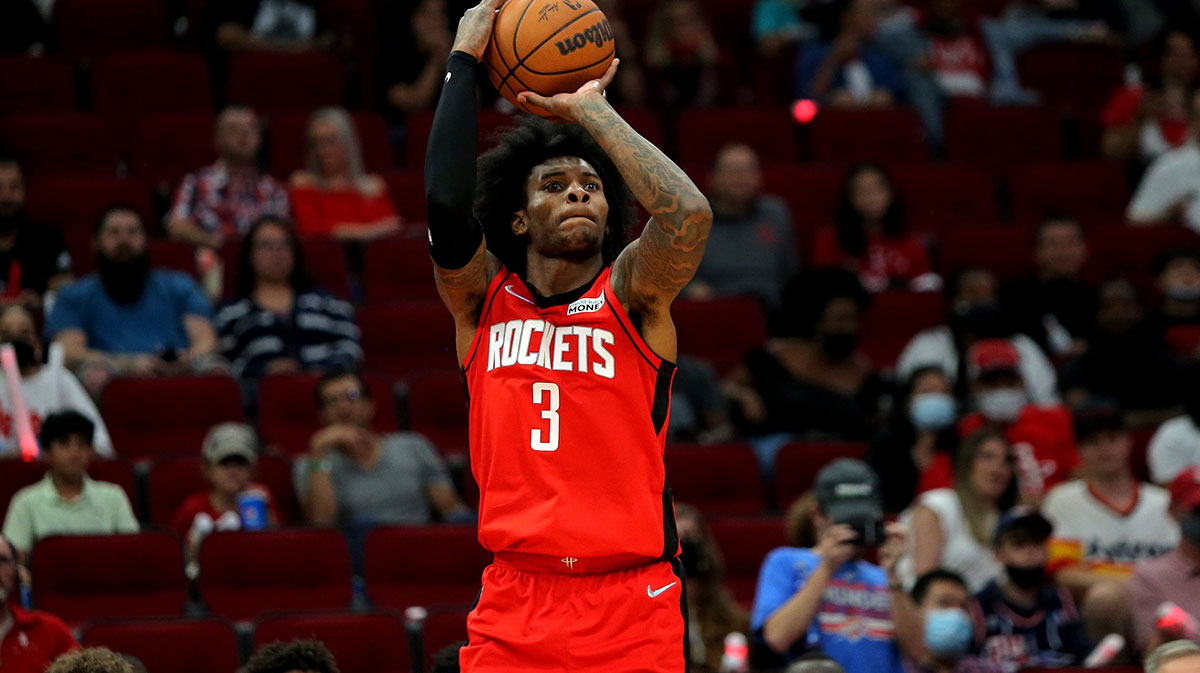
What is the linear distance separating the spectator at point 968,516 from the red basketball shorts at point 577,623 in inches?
128

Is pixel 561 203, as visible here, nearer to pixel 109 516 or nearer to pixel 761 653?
pixel 761 653

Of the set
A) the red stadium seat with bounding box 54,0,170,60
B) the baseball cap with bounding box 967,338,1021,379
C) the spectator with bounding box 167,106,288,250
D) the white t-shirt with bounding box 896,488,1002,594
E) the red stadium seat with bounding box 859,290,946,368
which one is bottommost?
the white t-shirt with bounding box 896,488,1002,594

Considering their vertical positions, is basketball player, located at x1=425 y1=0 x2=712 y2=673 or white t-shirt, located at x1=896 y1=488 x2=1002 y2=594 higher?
basketball player, located at x1=425 y1=0 x2=712 y2=673

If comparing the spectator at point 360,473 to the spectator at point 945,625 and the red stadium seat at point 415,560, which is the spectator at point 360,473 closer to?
the red stadium seat at point 415,560

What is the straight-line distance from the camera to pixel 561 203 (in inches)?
147

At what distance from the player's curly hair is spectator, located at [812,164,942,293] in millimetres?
5419

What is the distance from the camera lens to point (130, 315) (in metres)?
7.98

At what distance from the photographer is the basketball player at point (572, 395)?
3547 mm

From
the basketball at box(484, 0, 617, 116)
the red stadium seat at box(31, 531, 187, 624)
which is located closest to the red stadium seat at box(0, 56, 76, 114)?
the red stadium seat at box(31, 531, 187, 624)

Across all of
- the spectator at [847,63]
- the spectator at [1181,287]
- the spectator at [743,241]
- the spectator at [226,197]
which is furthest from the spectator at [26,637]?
the spectator at [847,63]

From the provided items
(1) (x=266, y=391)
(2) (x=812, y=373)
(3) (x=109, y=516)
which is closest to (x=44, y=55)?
(1) (x=266, y=391)

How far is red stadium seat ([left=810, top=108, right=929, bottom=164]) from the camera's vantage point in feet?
34.7

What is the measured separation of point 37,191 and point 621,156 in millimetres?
6304

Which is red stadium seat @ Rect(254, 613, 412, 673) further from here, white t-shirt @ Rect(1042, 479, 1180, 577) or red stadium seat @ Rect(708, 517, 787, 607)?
white t-shirt @ Rect(1042, 479, 1180, 577)
